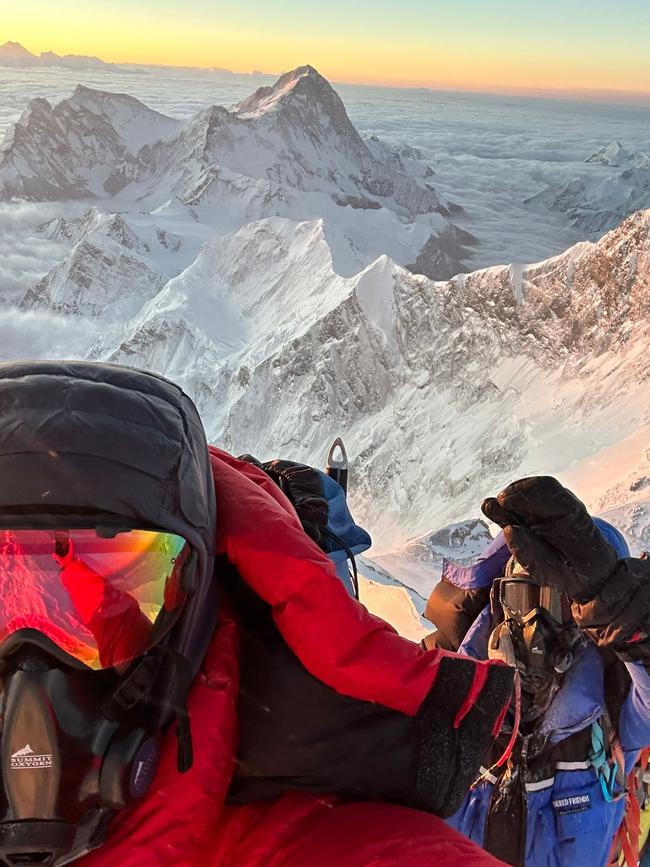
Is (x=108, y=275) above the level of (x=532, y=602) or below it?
below

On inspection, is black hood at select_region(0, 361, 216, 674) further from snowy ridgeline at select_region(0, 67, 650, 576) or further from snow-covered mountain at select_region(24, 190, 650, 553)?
snow-covered mountain at select_region(24, 190, 650, 553)

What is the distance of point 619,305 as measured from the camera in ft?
185

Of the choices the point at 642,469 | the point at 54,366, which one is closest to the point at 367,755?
the point at 54,366

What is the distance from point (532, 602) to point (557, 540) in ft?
1.46

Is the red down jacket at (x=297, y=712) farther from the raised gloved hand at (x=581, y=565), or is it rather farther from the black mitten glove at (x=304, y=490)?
the raised gloved hand at (x=581, y=565)

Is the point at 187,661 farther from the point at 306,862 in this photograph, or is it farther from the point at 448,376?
the point at 448,376

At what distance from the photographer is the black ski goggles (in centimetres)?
251

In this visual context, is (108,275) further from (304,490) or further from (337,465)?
(304,490)

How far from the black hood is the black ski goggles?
1.50 meters

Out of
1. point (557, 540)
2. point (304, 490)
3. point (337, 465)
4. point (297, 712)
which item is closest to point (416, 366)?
point (337, 465)

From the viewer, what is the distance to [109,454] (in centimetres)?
118

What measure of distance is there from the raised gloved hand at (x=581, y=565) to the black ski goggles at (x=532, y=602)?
292 mm

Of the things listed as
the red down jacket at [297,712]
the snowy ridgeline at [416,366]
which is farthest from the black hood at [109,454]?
the snowy ridgeline at [416,366]

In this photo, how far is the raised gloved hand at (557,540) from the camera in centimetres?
214
